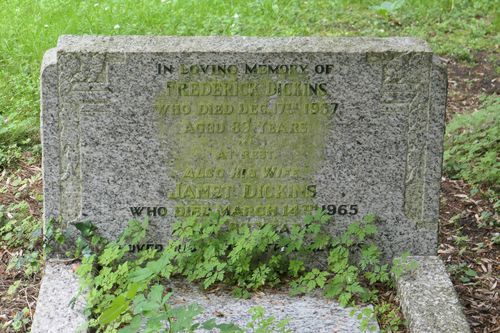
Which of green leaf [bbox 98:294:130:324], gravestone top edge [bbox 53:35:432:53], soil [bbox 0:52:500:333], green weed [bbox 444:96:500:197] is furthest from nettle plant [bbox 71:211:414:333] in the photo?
green weed [bbox 444:96:500:197]

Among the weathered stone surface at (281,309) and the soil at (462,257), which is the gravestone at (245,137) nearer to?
the weathered stone surface at (281,309)

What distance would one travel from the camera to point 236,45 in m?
4.72

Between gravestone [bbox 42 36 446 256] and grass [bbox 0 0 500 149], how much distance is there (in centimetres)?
253

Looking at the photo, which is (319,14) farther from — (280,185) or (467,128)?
(280,185)

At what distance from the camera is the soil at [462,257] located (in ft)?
15.6

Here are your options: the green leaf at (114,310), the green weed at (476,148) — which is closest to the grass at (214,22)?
the green weed at (476,148)

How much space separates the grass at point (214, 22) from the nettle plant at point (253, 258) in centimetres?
270

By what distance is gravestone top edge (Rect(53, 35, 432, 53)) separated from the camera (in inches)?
184

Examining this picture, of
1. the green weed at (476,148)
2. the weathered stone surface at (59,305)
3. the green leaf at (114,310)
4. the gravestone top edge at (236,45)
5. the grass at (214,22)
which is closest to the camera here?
the green leaf at (114,310)

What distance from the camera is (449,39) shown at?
916cm

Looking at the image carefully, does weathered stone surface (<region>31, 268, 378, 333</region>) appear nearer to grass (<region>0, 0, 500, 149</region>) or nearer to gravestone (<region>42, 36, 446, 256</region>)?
gravestone (<region>42, 36, 446, 256</region>)

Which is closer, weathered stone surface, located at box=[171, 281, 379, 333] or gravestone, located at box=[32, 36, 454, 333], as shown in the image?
weathered stone surface, located at box=[171, 281, 379, 333]

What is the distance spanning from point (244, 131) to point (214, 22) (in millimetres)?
4028

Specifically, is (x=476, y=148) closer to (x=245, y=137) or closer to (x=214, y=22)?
(x=245, y=137)
